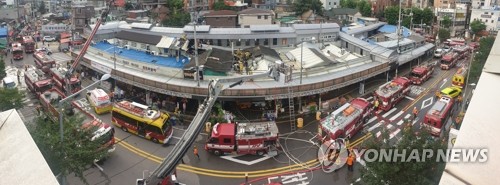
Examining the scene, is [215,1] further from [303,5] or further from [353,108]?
[353,108]

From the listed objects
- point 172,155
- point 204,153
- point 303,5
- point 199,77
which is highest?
point 303,5

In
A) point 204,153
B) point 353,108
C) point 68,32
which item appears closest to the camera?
point 204,153

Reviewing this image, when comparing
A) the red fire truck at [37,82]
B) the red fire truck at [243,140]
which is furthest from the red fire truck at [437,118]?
the red fire truck at [37,82]

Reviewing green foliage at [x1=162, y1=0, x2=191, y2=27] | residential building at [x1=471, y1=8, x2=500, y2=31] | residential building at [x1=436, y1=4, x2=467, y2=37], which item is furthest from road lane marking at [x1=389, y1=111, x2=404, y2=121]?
green foliage at [x1=162, y1=0, x2=191, y2=27]

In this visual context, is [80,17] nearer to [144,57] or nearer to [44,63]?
[44,63]

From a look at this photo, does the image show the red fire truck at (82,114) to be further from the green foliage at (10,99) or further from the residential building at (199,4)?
the residential building at (199,4)

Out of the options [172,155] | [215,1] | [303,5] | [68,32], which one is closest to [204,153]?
[172,155]
